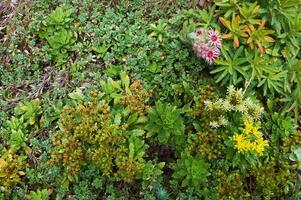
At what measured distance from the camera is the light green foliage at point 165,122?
11.5 feet

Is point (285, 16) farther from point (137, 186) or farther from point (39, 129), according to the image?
point (39, 129)

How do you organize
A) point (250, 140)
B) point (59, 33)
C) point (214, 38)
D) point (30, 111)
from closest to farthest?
1. point (250, 140)
2. point (214, 38)
3. point (30, 111)
4. point (59, 33)

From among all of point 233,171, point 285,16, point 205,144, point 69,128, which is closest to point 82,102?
point 69,128

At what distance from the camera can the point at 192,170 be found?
138 inches

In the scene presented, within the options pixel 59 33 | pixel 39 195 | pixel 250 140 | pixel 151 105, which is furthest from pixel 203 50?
pixel 39 195

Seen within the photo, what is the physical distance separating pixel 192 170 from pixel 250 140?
0.48 metres

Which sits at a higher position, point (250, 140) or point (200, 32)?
point (200, 32)

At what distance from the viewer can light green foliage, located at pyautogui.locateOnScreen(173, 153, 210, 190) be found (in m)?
3.52

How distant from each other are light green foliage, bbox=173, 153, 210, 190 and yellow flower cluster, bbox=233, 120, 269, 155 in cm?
30

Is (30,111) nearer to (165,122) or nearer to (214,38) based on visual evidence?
(165,122)

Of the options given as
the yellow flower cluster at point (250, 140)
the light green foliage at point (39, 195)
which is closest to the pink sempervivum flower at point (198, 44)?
the yellow flower cluster at point (250, 140)

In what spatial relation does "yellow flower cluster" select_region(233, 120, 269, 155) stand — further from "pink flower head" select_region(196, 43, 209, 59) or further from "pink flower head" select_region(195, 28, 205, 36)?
"pink flower head" select_region(195, 28, 205, 36)

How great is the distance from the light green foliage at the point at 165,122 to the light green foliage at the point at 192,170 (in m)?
0.20

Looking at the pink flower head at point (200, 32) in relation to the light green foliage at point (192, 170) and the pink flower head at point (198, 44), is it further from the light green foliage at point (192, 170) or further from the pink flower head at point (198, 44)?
the light green foliage at point (192, 170)
